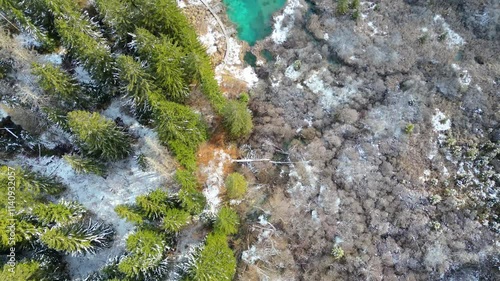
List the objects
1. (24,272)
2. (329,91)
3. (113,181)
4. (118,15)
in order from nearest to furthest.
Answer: (24,272) → (118,15) → (113,181) → (329,91)

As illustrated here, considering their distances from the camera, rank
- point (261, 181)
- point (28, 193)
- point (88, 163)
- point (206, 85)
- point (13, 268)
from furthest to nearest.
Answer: point (261, 181) < point (206, 85) < point (88, 163) < point (28, 193) < point (13, 268)

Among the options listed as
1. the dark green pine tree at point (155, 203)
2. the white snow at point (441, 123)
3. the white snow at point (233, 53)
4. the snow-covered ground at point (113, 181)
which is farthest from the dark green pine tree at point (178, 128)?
the white snow at point (441, 123)

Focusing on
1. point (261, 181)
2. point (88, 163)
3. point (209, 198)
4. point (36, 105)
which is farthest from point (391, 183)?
point (36, 105)

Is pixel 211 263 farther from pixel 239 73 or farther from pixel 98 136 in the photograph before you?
pixel 239 73

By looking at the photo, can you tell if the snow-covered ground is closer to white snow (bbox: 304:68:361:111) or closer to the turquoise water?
the turquoise water

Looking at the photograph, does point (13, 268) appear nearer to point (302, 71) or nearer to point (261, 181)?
point (261, 181)

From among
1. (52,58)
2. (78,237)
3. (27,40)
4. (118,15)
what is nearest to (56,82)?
(118,15)
